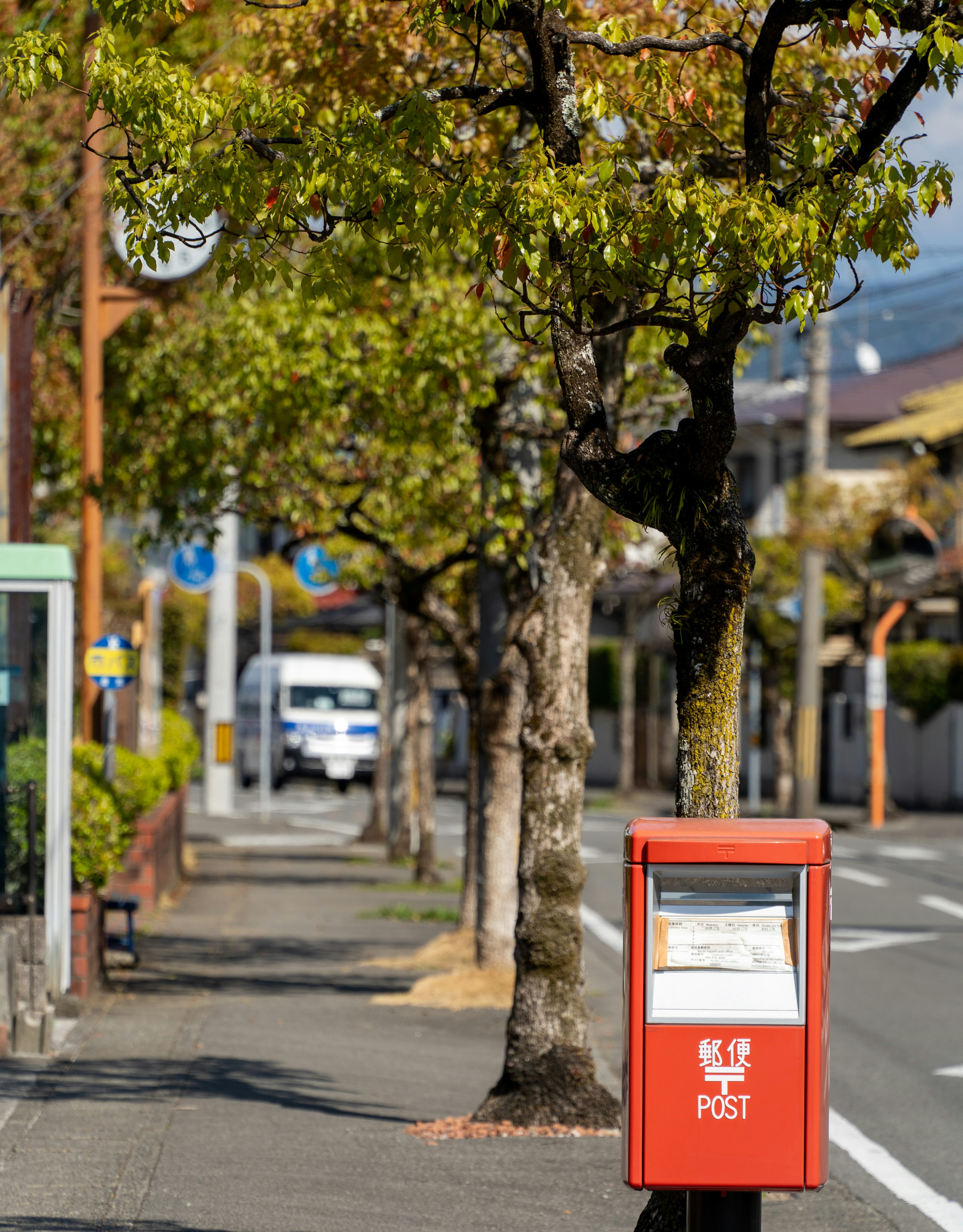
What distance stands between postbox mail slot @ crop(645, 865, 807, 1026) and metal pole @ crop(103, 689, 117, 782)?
8.64 m

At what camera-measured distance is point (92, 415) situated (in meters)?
14.4

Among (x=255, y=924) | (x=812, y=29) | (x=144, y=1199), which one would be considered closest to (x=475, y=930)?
(x=255, y=924)

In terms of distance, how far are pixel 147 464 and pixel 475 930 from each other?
206 inches

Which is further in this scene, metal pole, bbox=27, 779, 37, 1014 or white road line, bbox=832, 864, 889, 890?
white road line, bbox=832, 864, 889, 890

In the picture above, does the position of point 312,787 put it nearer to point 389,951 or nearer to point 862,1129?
point 389,951

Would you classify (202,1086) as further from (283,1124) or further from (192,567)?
(192,567)

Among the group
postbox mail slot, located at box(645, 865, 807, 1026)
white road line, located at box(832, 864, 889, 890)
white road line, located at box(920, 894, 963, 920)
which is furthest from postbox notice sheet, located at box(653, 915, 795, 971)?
white road line, located at box(832, 864, 889, 890)

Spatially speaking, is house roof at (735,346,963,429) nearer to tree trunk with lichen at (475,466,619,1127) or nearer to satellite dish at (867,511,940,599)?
satellite dish at (867,511,940,599)

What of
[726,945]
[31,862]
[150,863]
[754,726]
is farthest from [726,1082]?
[754,726]

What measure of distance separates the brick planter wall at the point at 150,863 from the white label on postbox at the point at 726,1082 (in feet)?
32.5

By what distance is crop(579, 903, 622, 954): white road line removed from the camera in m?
15.5

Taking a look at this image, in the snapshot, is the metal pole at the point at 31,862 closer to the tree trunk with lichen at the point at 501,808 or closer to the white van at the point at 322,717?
the tree trunk with lichen at the point at 501,808

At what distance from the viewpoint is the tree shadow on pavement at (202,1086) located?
26.3 ft

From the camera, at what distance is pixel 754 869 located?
445 cm
